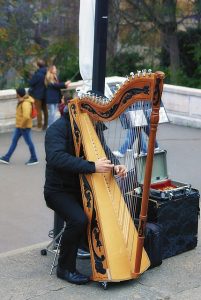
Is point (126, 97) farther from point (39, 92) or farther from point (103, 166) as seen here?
point (39, 92)

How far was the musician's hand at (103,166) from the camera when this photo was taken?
5715 mm

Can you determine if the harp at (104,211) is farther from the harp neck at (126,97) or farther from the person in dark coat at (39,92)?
the person in dark coat at (39,92)

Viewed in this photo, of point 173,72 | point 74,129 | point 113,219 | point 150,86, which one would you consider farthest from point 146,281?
point 173,72

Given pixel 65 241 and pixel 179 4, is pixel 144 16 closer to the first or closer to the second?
pixel 179 4

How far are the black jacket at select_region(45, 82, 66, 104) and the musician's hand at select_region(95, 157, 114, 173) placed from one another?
8154 mm

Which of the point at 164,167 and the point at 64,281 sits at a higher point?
the point at 164,167

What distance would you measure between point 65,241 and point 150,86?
1645mm

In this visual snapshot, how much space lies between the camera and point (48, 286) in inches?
232

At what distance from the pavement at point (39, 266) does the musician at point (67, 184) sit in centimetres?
21

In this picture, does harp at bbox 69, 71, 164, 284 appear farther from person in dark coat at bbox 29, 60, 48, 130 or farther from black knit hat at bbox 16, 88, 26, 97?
person in dark coat at bbox 29, 60, 48, 130

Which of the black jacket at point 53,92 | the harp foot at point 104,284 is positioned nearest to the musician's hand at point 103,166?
the harp foot at point 104,284

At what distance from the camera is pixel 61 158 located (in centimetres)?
576

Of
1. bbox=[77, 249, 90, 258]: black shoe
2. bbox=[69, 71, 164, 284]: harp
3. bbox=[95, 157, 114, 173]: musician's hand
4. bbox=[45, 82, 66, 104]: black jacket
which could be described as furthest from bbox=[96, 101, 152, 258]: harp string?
bbox=[45, 82, 66, 104]: black jacket

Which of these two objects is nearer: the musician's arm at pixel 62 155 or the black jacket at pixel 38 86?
the musician's arm at pixel 62 155
